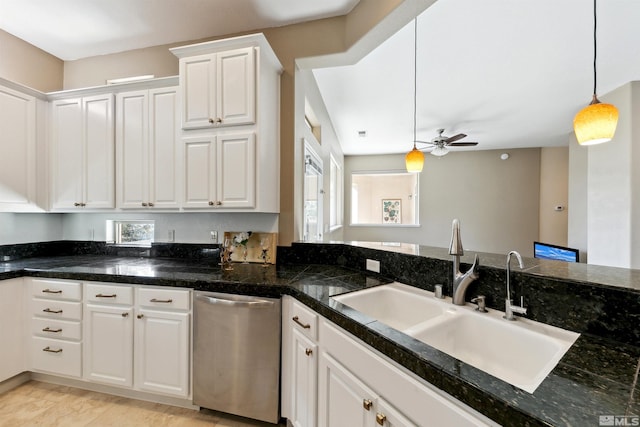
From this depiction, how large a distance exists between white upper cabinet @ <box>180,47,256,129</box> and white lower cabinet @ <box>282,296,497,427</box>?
146 centimetres

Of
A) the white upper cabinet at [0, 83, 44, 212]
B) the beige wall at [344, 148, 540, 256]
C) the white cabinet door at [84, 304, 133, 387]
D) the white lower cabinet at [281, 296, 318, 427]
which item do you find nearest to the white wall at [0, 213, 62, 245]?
the white upper cabinet at [0, 83, 44, 212]

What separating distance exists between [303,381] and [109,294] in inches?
60.2

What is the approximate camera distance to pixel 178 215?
2.63m

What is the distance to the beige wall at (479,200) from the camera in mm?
6156

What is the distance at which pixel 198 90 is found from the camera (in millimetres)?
2168

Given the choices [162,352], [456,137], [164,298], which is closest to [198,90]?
[164,298]

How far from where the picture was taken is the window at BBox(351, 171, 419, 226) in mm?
6871

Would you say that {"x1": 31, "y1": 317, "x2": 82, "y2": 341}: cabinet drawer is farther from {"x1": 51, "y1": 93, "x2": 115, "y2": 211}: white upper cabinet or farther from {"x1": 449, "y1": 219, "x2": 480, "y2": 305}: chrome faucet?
{"x1": 449, "y1": 219, "x2": 480, "y2": 305}: chrome faucet

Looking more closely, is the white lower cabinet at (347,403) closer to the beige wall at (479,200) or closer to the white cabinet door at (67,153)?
the white cabinet door at (67,153)

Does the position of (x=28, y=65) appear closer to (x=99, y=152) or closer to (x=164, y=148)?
(x=99, y=152)

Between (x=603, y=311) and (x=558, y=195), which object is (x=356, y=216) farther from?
(x=603, y=311)

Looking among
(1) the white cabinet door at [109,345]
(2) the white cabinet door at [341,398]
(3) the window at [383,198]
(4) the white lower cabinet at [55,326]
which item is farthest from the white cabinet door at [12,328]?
(3) the window at [383,198]

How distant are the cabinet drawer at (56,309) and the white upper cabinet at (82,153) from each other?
2.76ft

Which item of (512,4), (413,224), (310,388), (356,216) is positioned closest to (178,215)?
(310,388)
